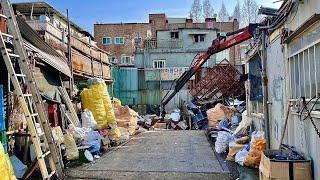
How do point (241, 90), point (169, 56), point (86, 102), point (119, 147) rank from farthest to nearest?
point (169, 56) < point (241, 90) < point (86, 102) < point (119, 147)

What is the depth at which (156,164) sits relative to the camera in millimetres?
9477

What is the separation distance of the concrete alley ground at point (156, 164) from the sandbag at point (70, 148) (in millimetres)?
531

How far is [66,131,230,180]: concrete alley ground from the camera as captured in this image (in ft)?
27.0

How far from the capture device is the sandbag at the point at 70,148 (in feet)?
31.5

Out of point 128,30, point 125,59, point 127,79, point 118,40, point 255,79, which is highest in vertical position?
point 128,30

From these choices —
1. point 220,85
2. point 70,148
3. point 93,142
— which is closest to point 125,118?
point 93,142

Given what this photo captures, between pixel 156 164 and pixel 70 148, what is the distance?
2.17m

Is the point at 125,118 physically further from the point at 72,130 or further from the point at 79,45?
the point at 72,130

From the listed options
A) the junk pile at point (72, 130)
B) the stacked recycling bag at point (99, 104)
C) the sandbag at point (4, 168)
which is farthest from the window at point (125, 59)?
the sandbag at point (4, 168)

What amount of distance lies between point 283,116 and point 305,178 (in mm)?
2246

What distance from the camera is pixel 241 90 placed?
954 inches

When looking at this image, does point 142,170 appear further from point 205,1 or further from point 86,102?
point 205,1

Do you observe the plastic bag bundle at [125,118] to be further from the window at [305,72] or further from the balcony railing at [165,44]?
the balcony railing at [165,44]

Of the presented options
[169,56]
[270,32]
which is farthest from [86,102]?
[169,56]
